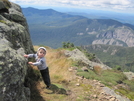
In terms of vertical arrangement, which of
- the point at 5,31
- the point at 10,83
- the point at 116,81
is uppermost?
the point at 5,31

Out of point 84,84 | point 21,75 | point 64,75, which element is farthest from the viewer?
point 64,75

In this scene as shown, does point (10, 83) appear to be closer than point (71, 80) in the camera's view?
Yes

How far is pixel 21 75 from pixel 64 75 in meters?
9.18

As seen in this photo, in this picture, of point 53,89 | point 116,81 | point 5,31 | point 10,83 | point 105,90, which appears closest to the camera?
point 10,83

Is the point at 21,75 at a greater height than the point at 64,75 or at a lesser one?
greater

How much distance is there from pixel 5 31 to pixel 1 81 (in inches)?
194

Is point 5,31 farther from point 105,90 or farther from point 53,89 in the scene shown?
point 105,90

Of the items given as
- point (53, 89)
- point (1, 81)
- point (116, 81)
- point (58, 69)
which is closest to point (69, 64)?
point (58, 69)

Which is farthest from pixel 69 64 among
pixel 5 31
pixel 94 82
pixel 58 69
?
pixel 5 31

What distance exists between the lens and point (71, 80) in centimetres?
1427

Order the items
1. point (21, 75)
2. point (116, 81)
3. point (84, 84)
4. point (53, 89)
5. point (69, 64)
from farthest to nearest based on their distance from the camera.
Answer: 1. point (69, 64)
2. point (116, 81)
3. point (84, 84)
4. point (53, 89)
5. point (21, 75)

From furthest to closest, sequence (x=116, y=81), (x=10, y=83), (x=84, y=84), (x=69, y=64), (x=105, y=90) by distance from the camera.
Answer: (x=69, y=64) → (x=116, y=81) → (x=84, y=84) → (x=105, y=90) → (x=10, y=83)

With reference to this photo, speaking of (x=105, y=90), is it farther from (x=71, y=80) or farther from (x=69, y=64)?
(x=69, y=64)

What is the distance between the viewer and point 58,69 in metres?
17.5
